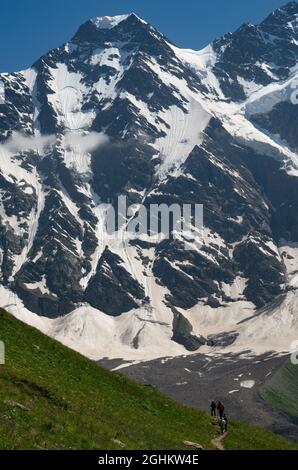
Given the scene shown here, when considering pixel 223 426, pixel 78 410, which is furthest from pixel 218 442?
pixel 78 410

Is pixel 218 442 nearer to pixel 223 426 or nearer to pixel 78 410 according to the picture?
pixel 223 426

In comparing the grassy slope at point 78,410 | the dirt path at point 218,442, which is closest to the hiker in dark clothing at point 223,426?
the grassy slope at point 78,410

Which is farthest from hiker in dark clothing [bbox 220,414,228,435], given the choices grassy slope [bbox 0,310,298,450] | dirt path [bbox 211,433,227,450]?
dirt path [bbox 211,433,227,450]

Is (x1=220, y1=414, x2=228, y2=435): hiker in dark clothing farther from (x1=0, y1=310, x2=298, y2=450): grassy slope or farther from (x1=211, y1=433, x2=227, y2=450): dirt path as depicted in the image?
(x1=211, y1=433, x2=227, y2=450): dirt path

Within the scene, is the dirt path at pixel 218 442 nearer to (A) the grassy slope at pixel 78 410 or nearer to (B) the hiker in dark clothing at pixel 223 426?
(A) the grassy slope at pixel 78 410

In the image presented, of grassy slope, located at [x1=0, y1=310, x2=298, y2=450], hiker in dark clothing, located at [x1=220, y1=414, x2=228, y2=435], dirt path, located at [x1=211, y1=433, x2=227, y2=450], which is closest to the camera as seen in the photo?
grassy slope, located at [x1=0, y1=310, x2=298, y2=450]
